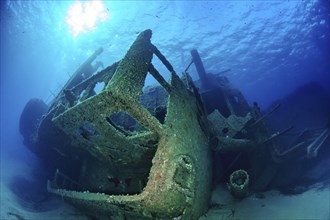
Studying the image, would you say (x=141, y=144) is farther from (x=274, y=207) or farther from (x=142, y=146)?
(x=274, y=207)

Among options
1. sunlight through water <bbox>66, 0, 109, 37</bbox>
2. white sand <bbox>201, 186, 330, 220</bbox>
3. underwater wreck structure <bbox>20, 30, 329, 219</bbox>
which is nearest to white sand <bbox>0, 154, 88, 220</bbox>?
underwater wreck structure <bbox>20, 30, 329, 219</bbox>

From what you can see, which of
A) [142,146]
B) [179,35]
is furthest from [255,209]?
[179,35]

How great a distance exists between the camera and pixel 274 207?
6.43 meters

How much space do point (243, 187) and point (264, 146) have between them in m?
2.58

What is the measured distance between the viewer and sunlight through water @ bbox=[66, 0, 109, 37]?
68.9 feet

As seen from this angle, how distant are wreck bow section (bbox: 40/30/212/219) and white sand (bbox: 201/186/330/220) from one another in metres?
1.01

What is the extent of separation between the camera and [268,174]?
324 inches

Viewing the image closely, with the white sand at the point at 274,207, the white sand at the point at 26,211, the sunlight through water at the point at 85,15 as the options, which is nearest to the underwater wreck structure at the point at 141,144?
the white sand at the point at 274,207

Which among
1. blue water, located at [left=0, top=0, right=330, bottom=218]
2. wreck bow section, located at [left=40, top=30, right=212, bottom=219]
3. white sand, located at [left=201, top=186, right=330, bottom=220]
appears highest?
blue water, located at [left=0, top=0, right=330, bottom=218]

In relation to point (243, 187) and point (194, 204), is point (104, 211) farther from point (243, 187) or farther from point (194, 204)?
point (243, 187)

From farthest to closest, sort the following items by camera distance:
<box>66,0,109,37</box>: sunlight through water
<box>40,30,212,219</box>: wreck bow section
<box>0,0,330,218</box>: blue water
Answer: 1. <box>0,0,330,218</box>: blue water
2. <box>66,0,109,37</box>: sunlight through water
3. <box>40,30,212,219</box>: wreck bow section

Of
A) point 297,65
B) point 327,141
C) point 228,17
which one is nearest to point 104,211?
point 327,141

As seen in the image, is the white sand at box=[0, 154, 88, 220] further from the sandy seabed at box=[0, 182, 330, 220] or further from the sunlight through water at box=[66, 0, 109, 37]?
the sunlight through water at box=[66, 0, 109, 37]

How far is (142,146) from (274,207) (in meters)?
3.80
